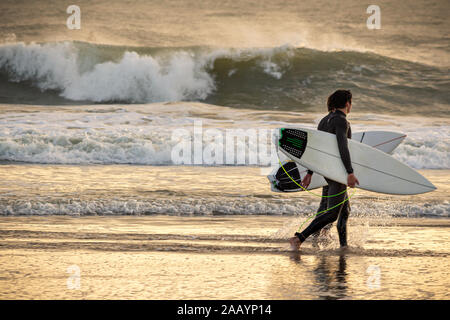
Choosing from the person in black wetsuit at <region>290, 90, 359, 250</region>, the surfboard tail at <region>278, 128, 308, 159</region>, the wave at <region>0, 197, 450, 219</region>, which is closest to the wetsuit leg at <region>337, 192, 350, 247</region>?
the person in black wetsuit at <region>290, 90, 359, 250</region>

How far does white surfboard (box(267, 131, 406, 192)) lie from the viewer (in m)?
5.46

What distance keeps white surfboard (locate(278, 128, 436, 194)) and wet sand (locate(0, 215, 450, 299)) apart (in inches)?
19.1

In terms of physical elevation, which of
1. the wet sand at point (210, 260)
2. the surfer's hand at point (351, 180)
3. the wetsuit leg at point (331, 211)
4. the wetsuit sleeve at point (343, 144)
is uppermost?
the wetsuit sleeve at point (343, 144)

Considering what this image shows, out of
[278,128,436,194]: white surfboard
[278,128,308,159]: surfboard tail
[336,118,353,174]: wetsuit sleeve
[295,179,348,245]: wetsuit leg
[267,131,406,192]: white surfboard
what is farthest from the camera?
[267,131,406,192]: white surfboard

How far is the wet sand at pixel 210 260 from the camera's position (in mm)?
3453

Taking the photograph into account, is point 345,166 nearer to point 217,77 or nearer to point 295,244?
point 295,244

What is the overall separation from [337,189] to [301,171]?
965mm

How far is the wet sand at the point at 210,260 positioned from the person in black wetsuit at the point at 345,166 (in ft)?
0.63

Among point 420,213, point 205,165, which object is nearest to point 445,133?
point 205,165

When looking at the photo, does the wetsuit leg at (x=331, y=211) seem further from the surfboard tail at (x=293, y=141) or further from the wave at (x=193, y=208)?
the wave at (x=193, y=208)

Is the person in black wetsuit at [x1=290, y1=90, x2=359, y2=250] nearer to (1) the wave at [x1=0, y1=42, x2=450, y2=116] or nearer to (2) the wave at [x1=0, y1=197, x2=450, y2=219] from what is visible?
(2) the wave at [x1=0, y1=197, x2=450, y2=219]

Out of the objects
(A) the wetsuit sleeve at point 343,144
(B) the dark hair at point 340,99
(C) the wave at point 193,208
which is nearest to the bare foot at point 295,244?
(A) the wetsuit sleeve at point 343,144

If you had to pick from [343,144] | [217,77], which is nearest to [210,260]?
[343,144]
